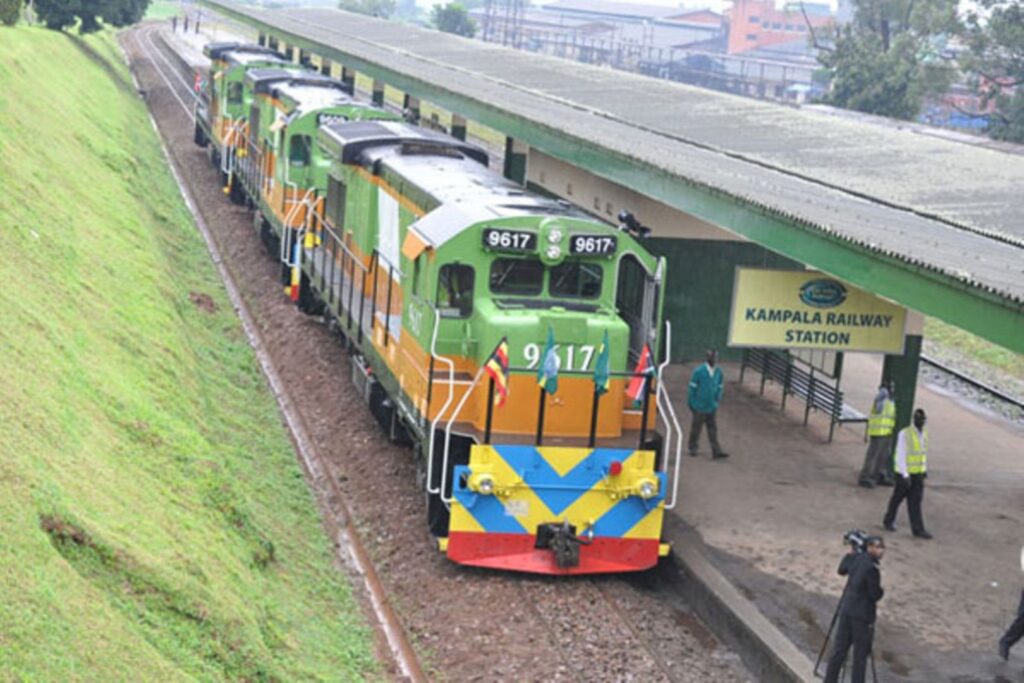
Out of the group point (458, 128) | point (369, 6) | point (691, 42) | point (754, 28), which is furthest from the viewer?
point (369, 6)

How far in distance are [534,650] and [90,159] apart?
19.7 meters

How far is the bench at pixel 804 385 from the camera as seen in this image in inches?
792

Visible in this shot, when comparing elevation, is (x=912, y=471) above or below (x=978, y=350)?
above

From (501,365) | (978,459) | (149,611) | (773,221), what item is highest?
(773,221)

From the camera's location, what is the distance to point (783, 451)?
1922 centimetres

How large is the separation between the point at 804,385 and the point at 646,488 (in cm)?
794

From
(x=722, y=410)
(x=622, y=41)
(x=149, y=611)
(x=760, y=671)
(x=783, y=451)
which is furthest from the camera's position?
(x=622, y=41)

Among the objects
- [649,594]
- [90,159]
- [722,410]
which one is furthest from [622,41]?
[649,594]

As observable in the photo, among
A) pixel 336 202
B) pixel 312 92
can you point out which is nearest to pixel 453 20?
pixel 312 92

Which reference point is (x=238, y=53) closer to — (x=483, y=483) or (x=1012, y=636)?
(x=483, y=483)

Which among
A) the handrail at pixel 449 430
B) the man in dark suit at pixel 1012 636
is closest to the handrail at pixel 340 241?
the handrail at pixel 449 430

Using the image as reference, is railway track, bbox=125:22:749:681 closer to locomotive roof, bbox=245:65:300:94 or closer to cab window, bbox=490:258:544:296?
cab window, bbox=490:258:544:296

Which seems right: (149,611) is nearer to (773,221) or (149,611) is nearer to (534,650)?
(534,650)

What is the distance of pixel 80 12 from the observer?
184ft
